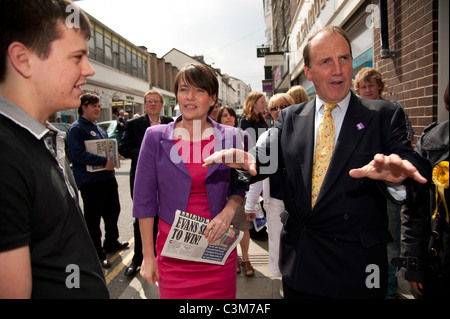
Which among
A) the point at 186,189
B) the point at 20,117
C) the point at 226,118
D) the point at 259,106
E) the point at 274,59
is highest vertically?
the point at 274,59

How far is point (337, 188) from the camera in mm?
1452

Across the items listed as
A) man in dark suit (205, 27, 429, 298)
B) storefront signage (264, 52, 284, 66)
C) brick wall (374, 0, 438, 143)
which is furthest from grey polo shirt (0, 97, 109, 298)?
storefront signage (264, 52, 284, 66)

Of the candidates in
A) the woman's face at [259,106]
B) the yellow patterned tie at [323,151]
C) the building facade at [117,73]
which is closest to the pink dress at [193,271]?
the yellow patterned tie at [323,151]

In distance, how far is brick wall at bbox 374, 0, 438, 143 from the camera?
275cm

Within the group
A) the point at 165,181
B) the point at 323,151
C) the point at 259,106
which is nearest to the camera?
the point at 323,151

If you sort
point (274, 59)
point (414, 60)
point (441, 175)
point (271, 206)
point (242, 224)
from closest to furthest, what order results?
point (441, 175)
point (242, 224)
point (271, 206)
point (414, 60)
point (274, 59)

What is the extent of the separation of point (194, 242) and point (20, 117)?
3.99 feet

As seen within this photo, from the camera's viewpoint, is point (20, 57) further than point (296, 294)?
No

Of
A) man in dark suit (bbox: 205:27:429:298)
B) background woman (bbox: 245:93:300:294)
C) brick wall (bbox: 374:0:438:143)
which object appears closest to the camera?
man in dark suit (bbox: 205:27:429:298)

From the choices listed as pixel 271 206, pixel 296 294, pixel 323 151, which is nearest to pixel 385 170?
pixel 323 151

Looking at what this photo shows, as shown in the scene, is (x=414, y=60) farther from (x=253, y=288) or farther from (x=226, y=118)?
(x=253, y=288)

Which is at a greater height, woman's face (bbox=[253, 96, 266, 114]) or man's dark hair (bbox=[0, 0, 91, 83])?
woman's face (bbox=[253, 96, 266, 114])

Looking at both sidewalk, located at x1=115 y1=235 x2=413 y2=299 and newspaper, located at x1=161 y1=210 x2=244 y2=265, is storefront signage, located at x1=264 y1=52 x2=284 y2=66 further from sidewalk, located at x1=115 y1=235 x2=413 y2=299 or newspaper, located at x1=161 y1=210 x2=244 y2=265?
newspaper, located at x1=161 y1=210 x2=244 y2=265

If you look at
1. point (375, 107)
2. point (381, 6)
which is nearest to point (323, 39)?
point (375, 107)
